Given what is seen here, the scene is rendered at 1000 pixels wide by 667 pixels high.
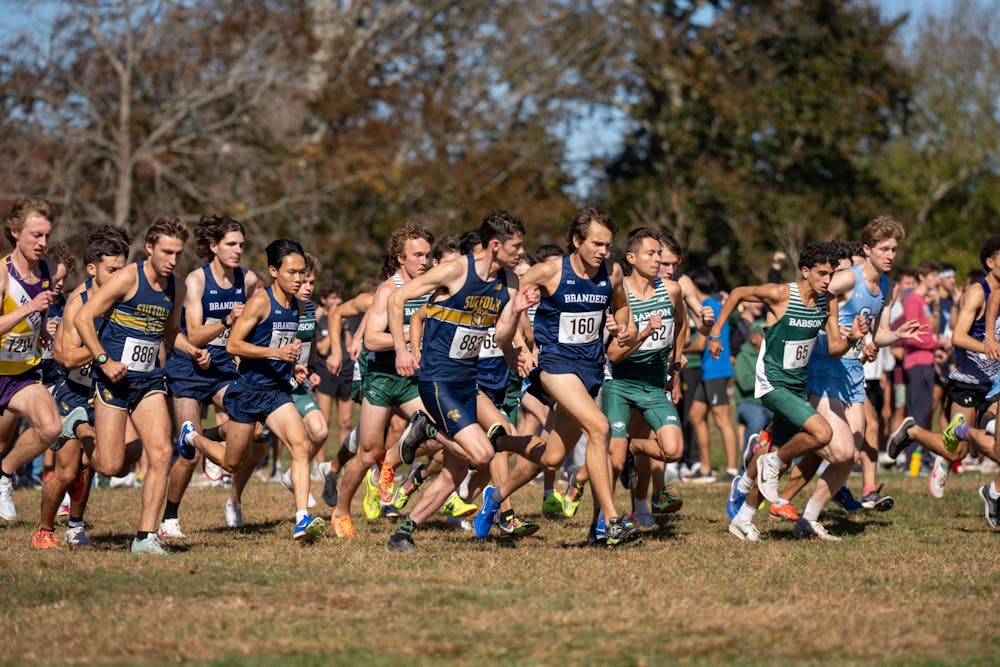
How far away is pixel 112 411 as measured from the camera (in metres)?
9.45

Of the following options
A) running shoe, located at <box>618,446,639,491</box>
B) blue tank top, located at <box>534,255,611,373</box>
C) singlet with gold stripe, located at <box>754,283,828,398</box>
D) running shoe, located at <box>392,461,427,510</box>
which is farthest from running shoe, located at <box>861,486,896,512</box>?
running shoe, located at <box>392,461,427,510</box>

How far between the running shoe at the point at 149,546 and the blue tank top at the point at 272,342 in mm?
1330

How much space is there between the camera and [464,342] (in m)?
9.45

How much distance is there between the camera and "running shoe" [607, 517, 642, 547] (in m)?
9.27

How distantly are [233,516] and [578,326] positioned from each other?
3.64 meters

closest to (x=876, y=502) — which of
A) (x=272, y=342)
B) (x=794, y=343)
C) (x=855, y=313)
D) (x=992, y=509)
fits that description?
(x=992, y=509)

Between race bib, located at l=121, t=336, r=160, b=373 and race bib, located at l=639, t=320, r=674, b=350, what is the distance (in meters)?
3.59

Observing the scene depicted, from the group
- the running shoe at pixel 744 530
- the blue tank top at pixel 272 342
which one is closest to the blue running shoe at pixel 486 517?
the blue tank top at pixel 272 342

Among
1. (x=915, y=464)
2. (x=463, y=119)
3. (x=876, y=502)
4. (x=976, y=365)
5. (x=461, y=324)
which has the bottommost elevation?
(x=915, y=464)

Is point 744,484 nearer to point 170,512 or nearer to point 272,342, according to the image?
point 272,342

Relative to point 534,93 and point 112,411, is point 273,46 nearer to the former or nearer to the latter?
point 534,93

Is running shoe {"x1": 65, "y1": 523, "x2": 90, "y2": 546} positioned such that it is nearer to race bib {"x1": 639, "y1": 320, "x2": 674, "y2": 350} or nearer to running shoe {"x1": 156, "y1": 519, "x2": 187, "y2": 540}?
running shoe {"x1": 156, "y1": 519, "x2": 187, "y2": 540}

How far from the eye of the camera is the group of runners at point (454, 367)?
30.9 feet

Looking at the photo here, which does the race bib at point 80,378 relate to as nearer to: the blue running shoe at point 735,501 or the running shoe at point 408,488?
the running shoe at point 408,488
